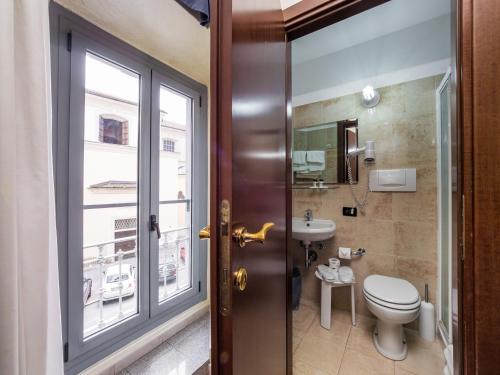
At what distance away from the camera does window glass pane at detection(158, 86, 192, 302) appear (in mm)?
1857

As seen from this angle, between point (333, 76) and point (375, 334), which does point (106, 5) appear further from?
point (375, 334)

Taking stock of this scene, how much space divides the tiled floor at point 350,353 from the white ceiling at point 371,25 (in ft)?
8.29

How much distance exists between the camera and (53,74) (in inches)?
44.9

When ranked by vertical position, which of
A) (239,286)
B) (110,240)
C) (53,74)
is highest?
(53,74)

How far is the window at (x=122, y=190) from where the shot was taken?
1214mm

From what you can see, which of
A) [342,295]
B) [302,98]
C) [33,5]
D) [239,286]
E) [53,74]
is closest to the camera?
[239,286]

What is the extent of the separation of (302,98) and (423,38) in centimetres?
105

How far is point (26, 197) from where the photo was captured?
2.39 ft

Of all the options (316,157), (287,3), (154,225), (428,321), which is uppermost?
(287,3)

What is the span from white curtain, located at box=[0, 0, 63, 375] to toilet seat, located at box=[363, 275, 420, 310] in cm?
180

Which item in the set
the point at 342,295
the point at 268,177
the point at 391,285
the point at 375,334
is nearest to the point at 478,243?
the point at 268,177

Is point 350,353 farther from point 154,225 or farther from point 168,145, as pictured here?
point 168,145

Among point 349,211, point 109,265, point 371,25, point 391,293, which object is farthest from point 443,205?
point 109,265

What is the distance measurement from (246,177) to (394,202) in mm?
1748
